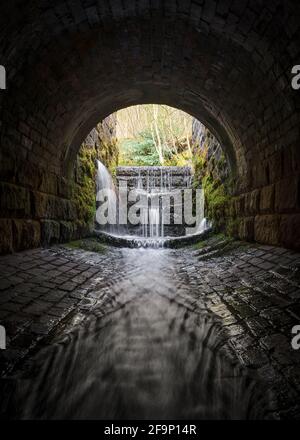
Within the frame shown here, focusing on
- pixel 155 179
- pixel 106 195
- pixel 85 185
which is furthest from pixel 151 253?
pixel 155 179

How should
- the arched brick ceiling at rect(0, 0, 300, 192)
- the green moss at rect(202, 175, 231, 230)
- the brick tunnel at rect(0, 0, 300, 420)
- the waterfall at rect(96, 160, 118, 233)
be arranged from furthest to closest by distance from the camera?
the waterfall at rect(96, 160, 118, 233) < the green moss at rect(202, 175, 231, 230) < the arched brick ceiling at rect(0, 0, 300, 192) < the brick tunnel at rect(0, 0, 300, 420)

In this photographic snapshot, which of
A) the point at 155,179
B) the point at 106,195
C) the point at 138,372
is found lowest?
the point at 138,372

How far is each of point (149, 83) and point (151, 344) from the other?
198 inches

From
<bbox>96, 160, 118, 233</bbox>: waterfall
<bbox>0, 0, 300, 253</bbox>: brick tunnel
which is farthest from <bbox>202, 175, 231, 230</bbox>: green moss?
<bbox>96, 160, 118, 233</bbox>: waterfall

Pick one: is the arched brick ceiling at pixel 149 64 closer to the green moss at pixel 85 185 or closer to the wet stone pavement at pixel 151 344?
the green moss at pixel 85 185

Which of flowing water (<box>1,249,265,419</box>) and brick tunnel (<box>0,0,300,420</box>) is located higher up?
brick tunnel (<box>0,0,300,420</box>)

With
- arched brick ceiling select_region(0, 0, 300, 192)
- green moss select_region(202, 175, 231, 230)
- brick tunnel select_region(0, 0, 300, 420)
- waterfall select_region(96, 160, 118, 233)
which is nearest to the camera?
brick tunnel select_region(0, 0, 300, 420)

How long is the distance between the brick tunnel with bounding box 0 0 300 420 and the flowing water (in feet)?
0.03

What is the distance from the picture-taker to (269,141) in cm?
440

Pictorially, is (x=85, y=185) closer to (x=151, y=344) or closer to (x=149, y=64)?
(x=149, y=64)

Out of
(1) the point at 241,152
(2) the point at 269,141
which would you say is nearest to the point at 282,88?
(2) the point at 269,141

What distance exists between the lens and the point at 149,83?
560 cm

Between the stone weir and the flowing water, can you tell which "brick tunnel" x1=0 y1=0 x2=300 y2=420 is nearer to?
the flowing water

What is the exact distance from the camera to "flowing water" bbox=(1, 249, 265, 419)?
Answer: 4.90 ft
